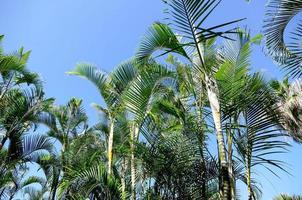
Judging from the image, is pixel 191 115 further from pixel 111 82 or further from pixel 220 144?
pixel 111 82

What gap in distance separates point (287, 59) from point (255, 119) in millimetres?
804

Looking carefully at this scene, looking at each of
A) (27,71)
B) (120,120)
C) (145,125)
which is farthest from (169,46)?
(27,71)

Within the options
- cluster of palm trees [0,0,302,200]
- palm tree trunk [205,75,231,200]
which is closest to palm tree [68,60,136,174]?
cluster of palm trees [0,0,302,200]

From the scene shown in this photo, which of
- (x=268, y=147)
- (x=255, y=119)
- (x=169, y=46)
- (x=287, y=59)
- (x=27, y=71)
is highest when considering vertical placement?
(x=27, y=71)

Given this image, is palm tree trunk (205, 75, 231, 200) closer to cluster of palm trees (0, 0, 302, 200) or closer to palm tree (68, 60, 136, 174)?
cluster of palm trees (0, 0, 302, 200)

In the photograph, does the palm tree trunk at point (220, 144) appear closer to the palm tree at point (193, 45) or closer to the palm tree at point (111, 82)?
the palm tree at point (193, 45)

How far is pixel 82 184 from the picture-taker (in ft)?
18.0

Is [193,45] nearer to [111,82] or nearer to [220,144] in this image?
[220,144]

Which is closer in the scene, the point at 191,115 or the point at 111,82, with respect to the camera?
the point at 191,115

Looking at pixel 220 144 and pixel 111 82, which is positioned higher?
pixel 111 82

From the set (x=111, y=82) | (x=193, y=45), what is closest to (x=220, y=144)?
(x=193, y=45)

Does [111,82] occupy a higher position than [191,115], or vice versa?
[111,82]

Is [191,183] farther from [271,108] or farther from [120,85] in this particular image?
[120,85]

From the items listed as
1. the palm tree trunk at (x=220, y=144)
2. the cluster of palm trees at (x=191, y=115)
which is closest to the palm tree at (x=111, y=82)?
the cluster of palm trees at (x=191, y=115)
